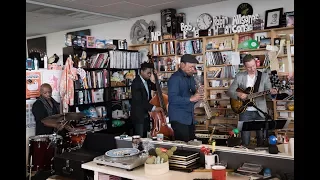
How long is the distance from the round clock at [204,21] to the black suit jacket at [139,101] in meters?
2.07

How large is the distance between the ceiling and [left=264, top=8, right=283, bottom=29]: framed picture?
118 cm

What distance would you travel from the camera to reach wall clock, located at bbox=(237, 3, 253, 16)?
18.6 ft

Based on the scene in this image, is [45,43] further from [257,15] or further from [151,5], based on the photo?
[257,15]

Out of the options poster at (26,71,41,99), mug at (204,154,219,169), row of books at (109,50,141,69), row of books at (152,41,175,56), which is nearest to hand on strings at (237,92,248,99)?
mug at (204,154,219,169)

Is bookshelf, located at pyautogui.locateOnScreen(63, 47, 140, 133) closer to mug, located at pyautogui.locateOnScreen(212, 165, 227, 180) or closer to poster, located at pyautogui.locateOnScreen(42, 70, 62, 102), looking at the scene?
poster, located at pyautogui.locateOnScreen(42, 70, 62, 102)

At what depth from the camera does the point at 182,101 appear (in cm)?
354

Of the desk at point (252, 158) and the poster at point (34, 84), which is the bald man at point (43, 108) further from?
the desk at point (252, 158)

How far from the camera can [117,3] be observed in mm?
5938

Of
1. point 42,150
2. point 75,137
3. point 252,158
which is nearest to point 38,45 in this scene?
point 75,137

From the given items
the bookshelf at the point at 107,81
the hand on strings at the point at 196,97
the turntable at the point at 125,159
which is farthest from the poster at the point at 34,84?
the turntable at the point at 125,159

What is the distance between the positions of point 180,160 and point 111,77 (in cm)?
413

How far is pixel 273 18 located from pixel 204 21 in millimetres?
1344

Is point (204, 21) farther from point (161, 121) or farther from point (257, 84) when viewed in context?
point (161, 121)
